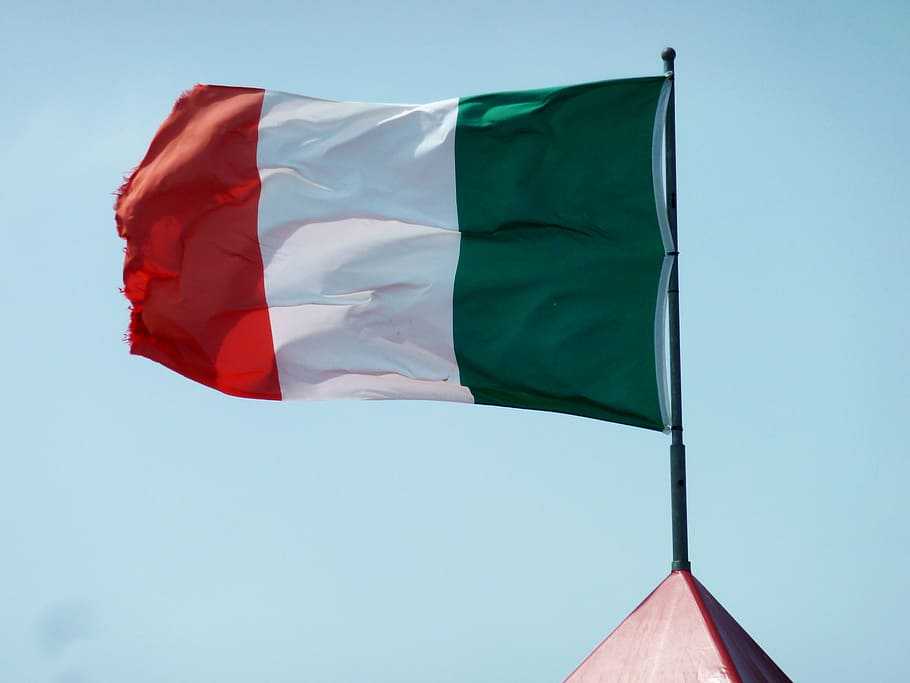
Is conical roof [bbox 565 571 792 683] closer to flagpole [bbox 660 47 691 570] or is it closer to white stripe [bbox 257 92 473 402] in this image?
flagpole [bbox 660 47 691 570]

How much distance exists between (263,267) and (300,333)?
31.2 inches

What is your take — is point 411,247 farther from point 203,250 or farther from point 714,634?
point 714,634

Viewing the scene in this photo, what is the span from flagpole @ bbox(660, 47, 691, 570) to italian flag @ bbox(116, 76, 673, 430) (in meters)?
0.12

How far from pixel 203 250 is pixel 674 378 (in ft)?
16.2

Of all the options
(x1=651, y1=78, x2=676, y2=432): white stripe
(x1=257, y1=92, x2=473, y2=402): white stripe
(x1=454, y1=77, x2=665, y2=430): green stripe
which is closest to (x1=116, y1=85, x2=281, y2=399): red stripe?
(x1=257, y1=92, x2=473, y2=402): white stripe

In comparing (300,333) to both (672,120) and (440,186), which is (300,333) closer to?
(440,186)

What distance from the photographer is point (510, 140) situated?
18156 millimetres

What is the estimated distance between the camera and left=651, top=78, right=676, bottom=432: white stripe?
56.3 ft

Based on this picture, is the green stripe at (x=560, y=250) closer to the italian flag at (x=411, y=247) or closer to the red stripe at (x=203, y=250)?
the italian flag at (x=411, y=247)

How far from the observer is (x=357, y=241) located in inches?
726

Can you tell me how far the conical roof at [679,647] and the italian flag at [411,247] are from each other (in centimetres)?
167

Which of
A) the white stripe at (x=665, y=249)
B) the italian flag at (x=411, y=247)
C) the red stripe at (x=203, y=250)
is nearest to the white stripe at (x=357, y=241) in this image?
the italian flag at (x=411, y=247)

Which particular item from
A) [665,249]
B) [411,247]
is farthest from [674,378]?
[411,247]

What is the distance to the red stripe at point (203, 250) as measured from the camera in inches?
727
